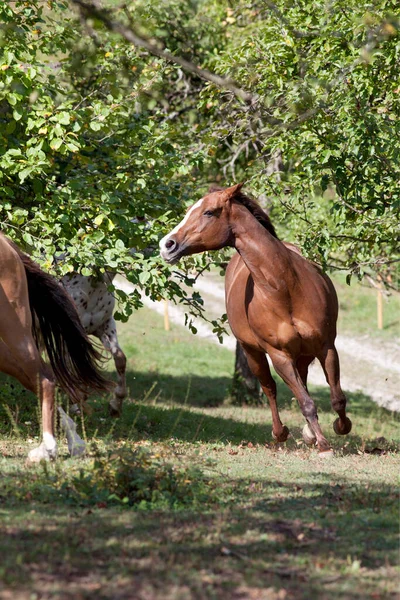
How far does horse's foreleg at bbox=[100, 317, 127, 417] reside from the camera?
11.3 metres

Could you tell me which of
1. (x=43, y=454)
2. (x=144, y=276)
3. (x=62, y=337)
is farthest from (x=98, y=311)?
(x=43, y=454)

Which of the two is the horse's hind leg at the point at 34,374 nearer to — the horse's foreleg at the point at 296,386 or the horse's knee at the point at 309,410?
the horse's foreleg at the point at 296,386

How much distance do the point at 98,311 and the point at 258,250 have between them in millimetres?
3793

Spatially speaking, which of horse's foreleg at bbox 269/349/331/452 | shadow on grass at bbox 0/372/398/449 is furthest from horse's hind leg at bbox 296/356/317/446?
shadow on grass at bbox 0/372/398/449

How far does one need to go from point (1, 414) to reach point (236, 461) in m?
4.13

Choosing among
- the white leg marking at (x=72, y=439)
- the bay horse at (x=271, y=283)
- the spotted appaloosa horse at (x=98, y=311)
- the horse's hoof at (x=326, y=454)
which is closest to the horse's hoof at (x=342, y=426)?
the bay horse at (x=271, y=283)

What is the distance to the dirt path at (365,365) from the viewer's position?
18.4 metres

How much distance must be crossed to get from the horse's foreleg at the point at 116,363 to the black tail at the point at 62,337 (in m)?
3.41

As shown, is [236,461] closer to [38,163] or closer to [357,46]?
[38,163]

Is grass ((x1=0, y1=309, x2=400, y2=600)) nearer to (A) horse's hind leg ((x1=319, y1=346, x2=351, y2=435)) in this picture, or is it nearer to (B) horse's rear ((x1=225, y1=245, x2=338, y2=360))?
(A) horse's hind leg ((x1=319, y1=346, x2=351, y2=435))

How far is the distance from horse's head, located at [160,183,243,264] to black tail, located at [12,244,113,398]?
1.13 metres

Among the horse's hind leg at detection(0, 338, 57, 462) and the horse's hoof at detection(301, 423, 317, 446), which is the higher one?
the horse's hind leg at detection(0, 338, 57, 462)

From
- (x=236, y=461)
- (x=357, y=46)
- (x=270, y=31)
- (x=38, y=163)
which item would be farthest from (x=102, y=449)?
(x=270, y=31)

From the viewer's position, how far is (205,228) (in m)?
8.21
